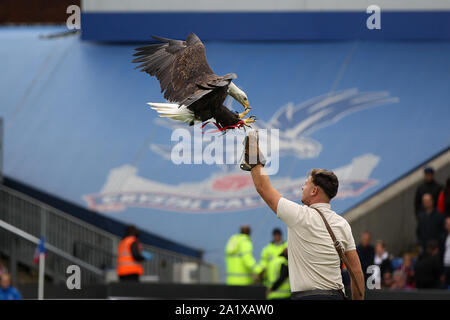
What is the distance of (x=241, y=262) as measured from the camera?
565 inches

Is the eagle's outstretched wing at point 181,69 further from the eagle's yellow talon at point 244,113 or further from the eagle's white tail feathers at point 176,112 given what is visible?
the eagle's yellow talon at point 244,113

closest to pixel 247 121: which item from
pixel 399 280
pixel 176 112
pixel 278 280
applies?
pixel 176 112

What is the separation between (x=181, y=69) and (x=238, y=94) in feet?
1.86

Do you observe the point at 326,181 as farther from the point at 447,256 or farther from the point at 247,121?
the point at 447,256

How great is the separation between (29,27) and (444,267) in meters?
12.3

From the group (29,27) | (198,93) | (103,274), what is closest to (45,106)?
(29,27)

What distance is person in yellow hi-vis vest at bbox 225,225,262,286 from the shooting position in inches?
560

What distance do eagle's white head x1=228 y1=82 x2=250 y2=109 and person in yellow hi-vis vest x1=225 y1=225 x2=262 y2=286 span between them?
8.39 m

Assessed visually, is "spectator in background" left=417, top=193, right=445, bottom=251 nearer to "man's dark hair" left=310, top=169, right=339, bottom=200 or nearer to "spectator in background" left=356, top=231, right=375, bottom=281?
"spectator in background" left=356, top=231, right=375, bottom=281

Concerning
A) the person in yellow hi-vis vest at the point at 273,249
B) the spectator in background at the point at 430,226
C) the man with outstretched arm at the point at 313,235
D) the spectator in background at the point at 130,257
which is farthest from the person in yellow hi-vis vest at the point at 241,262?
the man with outstretched arm at the point at 313,235

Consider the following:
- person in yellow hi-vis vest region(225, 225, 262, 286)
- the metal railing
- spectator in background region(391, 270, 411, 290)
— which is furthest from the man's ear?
the metal railing

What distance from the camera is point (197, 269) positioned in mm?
16375

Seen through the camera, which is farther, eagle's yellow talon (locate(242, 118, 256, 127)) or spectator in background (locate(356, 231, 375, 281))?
spectator in background (locate(356, 231, 375, 281))

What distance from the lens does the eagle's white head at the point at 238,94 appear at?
19.4ft
